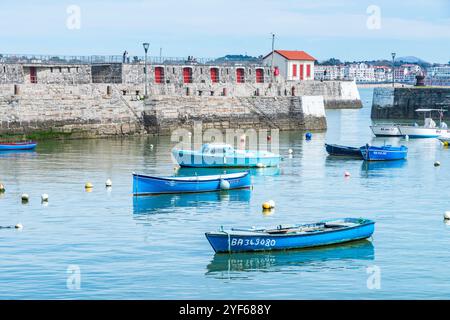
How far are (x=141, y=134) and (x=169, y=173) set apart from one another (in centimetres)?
1831

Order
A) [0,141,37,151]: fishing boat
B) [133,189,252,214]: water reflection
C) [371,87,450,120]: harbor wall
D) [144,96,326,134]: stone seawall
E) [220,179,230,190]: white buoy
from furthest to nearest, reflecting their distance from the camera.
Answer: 1. [371,87,450,120]: harbor wall
2. [144,96,326,134]: stone seawall
3. [0,141,37,151]: fishing boat
4. [220,179,230,190]: white buoy
5. [133,189,252,214]: water reflection

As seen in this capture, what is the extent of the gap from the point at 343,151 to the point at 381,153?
2.25m

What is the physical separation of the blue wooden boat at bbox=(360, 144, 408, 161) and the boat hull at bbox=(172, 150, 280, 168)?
7.12 m

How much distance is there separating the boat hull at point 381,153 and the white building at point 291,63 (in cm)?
4235

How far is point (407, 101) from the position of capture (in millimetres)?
91938

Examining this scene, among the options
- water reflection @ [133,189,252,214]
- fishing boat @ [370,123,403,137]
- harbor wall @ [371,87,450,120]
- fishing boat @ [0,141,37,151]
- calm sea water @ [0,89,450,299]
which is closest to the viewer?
calm sea water @ [0,89,450,299]

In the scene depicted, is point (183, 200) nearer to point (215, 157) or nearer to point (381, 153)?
point (215, 157)

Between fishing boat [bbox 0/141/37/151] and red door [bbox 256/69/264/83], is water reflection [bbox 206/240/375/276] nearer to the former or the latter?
A: fishing boat [bbox 0/141/37/151]

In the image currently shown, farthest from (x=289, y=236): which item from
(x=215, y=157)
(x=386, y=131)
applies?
(x=386, y=131)

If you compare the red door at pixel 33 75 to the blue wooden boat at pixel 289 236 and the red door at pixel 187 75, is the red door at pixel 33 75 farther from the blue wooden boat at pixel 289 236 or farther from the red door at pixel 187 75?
the blue wooden boat at pixel 289 236

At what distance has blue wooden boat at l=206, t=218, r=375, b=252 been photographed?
2577 centimetres

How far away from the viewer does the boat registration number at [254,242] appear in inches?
1015

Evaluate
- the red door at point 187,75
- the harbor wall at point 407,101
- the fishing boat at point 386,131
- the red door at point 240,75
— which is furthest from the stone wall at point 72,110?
the harbor wall at point 407,101

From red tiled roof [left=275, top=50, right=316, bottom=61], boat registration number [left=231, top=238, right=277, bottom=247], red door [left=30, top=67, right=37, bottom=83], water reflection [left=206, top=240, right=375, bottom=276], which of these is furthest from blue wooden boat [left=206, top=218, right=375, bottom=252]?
red tiled roof [left=275, top=50, right=316, bottom=61]
